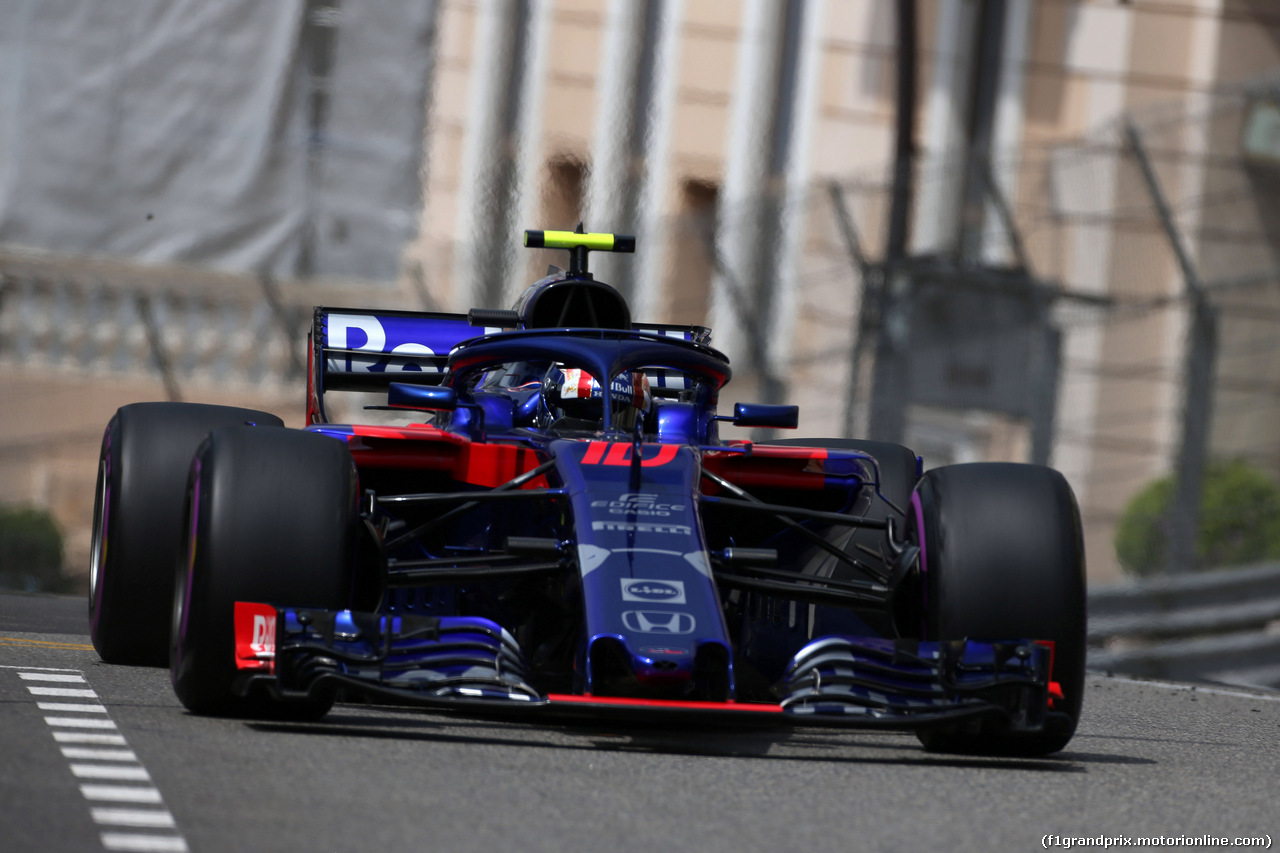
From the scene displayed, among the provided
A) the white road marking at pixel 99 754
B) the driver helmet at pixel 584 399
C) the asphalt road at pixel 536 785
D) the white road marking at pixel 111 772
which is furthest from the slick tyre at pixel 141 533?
the white road marking at pixel 111 772

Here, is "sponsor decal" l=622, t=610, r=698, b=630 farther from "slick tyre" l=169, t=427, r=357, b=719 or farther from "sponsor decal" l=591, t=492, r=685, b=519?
"slick tyre" l=169, t=427, r=357, b=719

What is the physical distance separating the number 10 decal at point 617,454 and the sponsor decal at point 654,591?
0.55 meters

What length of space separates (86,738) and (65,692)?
86cm

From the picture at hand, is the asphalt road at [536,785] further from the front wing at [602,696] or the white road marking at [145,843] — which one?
the front wing at [602,696]

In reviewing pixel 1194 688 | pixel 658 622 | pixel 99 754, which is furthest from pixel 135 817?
pixel 1194 688

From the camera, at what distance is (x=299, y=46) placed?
15148 mm

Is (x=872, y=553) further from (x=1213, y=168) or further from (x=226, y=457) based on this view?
(x=1213, y=168)

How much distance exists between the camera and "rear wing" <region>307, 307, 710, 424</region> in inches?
320

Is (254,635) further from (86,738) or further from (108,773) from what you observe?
(108,773)

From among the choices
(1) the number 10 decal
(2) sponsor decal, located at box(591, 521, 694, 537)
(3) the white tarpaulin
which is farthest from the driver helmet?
(3) the white tarpaulin

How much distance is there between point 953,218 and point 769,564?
6.75 metres

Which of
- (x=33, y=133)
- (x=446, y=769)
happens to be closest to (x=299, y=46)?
(x=33, y=133)

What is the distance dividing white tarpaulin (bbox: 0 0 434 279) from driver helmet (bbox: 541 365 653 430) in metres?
9.09

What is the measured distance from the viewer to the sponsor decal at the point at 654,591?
5.05 metres
